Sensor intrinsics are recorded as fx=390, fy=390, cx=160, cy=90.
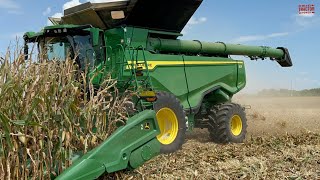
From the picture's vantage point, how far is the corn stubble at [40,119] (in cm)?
304

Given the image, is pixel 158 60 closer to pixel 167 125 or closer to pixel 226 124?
pixel 167 125

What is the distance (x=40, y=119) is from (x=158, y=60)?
11.1ft

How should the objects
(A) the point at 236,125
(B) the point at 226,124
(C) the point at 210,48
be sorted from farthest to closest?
(C) the point at 210,48, (A) the point at 236,125, (B) the point at 226,124

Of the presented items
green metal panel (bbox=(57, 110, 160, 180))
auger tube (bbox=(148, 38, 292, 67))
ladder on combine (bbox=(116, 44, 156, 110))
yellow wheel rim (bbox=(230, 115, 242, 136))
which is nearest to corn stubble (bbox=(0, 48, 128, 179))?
green metal panel (bbox=(57, 110, 160, 180))

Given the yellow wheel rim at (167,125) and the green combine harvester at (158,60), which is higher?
the green combine harvester at (158,60)

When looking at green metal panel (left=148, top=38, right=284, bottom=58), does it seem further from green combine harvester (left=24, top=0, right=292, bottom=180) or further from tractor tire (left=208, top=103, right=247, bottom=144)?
tractor tire (left=208, top=103, right=247, bottom=144)

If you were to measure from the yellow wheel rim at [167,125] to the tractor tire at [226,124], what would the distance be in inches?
58.2

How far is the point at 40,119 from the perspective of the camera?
127 inches

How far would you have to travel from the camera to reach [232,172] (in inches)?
161

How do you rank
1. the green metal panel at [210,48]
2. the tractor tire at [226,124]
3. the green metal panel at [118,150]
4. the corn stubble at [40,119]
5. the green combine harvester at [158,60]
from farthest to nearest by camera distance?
the tractor tire at [226,124]
the green metal panel at [210,48]
the green combine harvester at [158,60]
the green metal panel at [118,150]
the corn stubble at [40,119]

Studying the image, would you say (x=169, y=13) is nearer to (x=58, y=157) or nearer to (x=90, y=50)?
(x=90, y=50)

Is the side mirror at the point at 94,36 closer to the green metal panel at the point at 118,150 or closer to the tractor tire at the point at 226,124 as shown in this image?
the green metal panel at the point at 118,150

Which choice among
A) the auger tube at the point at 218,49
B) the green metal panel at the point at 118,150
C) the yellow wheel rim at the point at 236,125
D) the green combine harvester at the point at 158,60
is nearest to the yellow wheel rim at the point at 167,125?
the green combine harvester at the point at 158,60

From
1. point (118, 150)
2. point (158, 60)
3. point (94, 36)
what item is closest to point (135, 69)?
point (158, 60)
